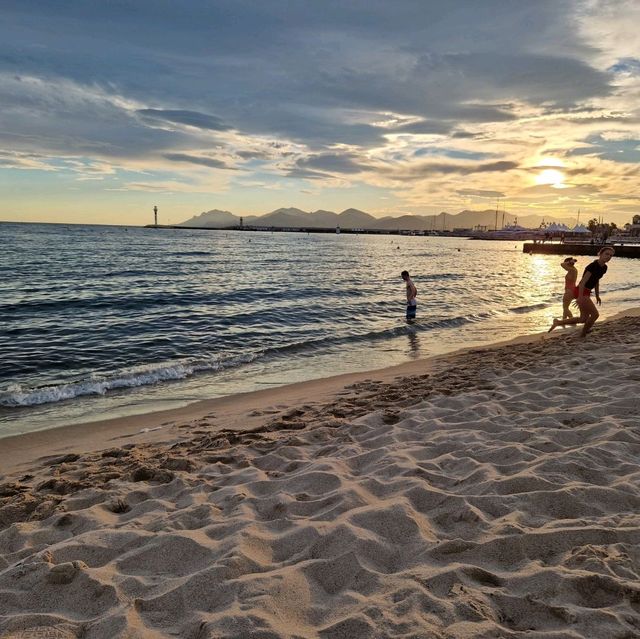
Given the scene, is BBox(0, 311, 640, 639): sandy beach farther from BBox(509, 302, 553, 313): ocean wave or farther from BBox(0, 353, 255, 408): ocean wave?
BBox(509, 302, 553, 313): ocean wave

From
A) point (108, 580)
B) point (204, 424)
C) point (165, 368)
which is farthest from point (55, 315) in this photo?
point (108, 580)

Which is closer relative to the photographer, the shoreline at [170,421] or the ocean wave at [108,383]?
the shoreline at [170,421]

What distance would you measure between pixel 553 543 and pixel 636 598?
0.58 metres

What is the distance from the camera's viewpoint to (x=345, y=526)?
338 centimetres

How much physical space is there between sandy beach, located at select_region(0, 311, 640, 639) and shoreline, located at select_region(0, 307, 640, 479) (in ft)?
0.30

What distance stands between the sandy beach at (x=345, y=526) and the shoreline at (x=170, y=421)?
0.30ft

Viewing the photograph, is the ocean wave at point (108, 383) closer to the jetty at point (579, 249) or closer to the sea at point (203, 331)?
the sea at point (203, 331)

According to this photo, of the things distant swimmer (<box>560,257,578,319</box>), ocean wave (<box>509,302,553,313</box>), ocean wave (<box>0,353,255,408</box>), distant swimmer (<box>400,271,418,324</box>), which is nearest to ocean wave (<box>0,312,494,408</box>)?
ocean wave (<box>0,353,255,408</box>)

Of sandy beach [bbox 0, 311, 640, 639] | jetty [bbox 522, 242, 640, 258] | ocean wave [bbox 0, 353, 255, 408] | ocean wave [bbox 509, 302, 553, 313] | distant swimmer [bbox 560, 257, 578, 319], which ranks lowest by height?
ocean wave [bbox 0, 353, 255, 408]

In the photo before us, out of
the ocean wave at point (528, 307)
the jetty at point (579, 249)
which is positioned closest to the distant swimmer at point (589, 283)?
the ocean wave at point (528, 307)

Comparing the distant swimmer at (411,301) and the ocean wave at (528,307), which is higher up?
the distant swimmer at (411,301)

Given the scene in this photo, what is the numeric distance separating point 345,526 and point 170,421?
4781mm

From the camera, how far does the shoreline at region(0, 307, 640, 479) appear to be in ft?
21.2

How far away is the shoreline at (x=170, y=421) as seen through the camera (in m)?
6.48
